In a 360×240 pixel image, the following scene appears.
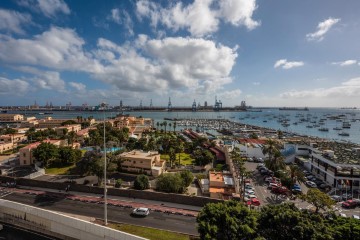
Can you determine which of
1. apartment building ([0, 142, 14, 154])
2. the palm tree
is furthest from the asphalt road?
apartment building ([0, 142, 14, 154])

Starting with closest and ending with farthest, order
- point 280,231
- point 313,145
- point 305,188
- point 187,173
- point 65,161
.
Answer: point 280,231, point 187,173, point 305,188, point 65,161, point 313,145

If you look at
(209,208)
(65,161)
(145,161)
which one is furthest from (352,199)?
(65,161)

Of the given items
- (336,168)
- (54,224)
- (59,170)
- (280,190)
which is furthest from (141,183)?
(336,168)

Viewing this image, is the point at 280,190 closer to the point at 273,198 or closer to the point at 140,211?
the point at 273,198

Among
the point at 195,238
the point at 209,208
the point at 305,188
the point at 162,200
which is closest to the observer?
the point at 209,208

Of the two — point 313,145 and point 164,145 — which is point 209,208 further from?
point 313,145
